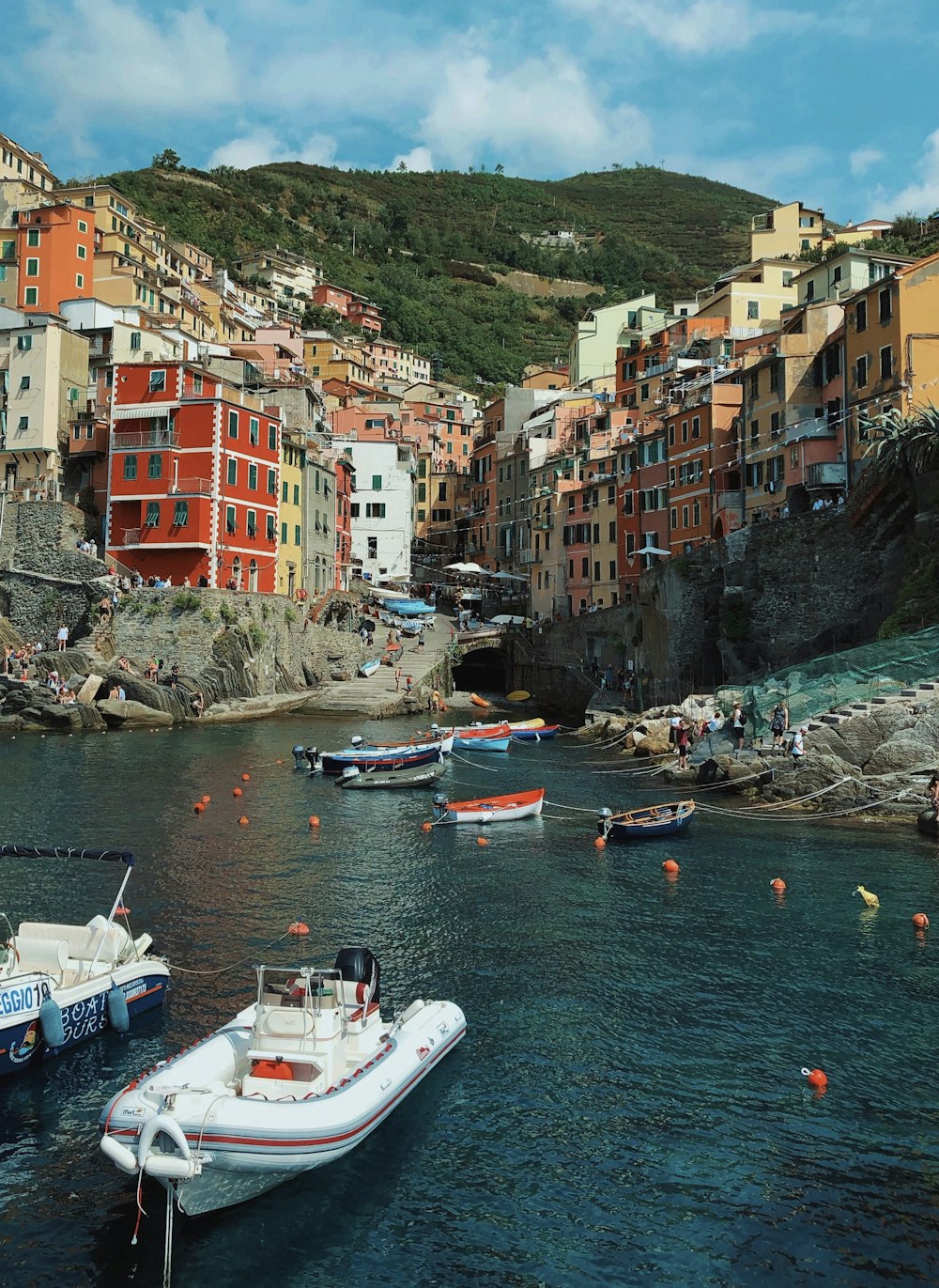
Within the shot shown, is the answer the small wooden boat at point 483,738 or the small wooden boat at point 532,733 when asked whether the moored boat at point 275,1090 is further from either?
the small wooden boat at point 532,733

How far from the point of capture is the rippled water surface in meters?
12.2

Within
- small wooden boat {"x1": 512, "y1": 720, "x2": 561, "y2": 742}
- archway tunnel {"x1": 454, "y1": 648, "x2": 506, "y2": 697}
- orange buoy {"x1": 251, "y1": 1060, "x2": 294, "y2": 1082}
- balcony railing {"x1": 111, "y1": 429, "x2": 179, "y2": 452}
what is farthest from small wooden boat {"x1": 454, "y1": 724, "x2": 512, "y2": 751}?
orange buoy {"x1": 251, "y1": 1060, "x2": 294, "y2": 1082}

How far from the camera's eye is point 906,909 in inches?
964

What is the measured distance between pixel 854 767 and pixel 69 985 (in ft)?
89.5

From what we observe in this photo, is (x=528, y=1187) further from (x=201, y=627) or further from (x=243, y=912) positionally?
(x=201, y=627)

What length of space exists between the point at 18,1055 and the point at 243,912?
28.3 feet

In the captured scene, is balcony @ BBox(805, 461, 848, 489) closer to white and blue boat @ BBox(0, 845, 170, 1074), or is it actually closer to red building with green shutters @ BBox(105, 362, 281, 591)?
red building with green shutters @ BBox(105, 362, 281, 591)

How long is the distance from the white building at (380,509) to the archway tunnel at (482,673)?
14.1m

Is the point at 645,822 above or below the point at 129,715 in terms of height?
below

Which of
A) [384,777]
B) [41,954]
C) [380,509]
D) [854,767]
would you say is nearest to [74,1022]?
[41,954]

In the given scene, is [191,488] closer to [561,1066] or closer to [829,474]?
[829,474]

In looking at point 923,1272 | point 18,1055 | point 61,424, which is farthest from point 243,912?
point 61,424

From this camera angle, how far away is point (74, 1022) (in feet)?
56.1

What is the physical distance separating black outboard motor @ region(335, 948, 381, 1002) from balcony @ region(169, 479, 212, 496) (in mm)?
52511
